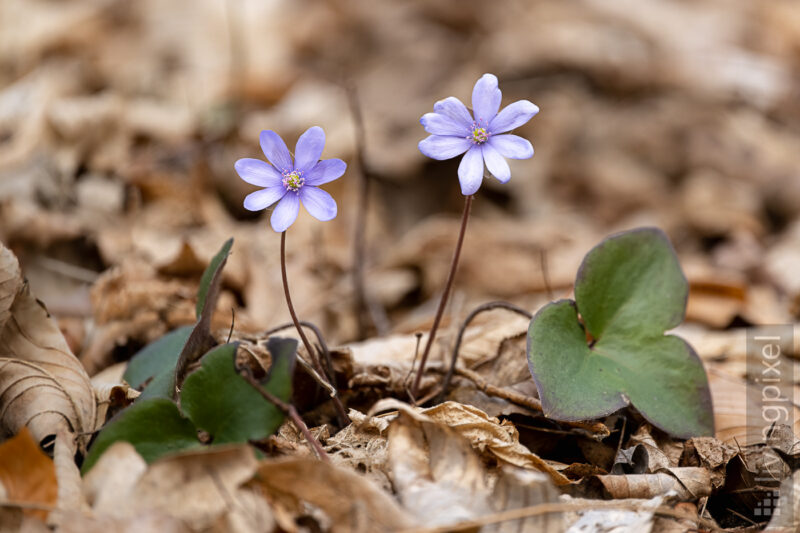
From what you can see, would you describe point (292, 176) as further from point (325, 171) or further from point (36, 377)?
point (36, 377)

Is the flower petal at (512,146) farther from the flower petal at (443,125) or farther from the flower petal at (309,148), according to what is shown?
the flower petal at (309,148)

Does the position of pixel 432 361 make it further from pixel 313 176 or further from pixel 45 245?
pixel 45 245

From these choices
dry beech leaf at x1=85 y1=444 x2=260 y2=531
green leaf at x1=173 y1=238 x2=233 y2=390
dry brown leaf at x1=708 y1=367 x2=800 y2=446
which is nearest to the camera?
dry beech leaf at x1=85 y1=444 x2=260 y2=531

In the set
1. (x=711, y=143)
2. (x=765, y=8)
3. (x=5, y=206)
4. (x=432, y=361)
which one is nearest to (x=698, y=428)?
(x=432, y=361)

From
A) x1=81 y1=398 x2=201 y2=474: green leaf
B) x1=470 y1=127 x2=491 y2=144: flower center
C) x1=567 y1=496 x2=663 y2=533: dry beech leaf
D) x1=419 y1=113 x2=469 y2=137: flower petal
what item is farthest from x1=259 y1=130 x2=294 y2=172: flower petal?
x1=567 y1=496 x2=663 y2=533: dry beech leaf

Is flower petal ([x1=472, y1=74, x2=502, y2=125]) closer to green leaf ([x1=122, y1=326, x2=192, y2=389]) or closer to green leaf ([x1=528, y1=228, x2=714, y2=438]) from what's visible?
green leaf ([x1=528, y1=228, x2=714, y2=438])

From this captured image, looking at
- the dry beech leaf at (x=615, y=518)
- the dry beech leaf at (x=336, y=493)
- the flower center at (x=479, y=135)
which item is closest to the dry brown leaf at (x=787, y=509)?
the dry beech leaf at (x=615, y=518)

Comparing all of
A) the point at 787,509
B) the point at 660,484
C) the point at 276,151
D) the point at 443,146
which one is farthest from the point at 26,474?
the point at 787,509
